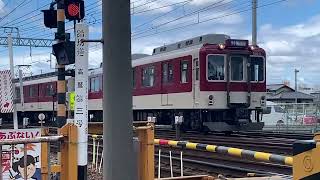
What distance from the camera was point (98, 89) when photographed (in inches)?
1230

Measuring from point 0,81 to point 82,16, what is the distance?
497 cm

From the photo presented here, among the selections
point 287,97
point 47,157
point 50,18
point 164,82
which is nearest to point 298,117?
point 164,82

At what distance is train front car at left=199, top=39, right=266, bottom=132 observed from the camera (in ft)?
70.2

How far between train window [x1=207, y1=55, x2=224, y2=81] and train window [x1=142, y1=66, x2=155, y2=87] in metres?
4.21

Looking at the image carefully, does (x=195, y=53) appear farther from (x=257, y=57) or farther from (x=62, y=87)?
(x=62, y=87)


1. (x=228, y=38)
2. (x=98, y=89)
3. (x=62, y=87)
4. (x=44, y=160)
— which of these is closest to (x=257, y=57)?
(x=228, y=38)

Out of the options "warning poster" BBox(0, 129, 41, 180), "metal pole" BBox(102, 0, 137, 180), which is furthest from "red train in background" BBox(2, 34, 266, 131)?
"metal pole" BBox(102, 0, 137, 180)

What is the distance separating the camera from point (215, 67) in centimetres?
2164

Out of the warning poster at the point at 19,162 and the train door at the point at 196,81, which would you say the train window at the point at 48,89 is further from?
the warning poster at the point at 19,162

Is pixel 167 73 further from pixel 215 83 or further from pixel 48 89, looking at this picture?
pixel 48 89

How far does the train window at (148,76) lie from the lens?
2505 centimetres

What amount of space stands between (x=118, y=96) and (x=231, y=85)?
691 inches

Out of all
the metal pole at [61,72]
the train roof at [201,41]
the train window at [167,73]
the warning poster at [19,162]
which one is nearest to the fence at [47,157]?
the warning poster at [19,162]

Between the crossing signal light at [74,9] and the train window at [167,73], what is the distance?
13572 millimetres
